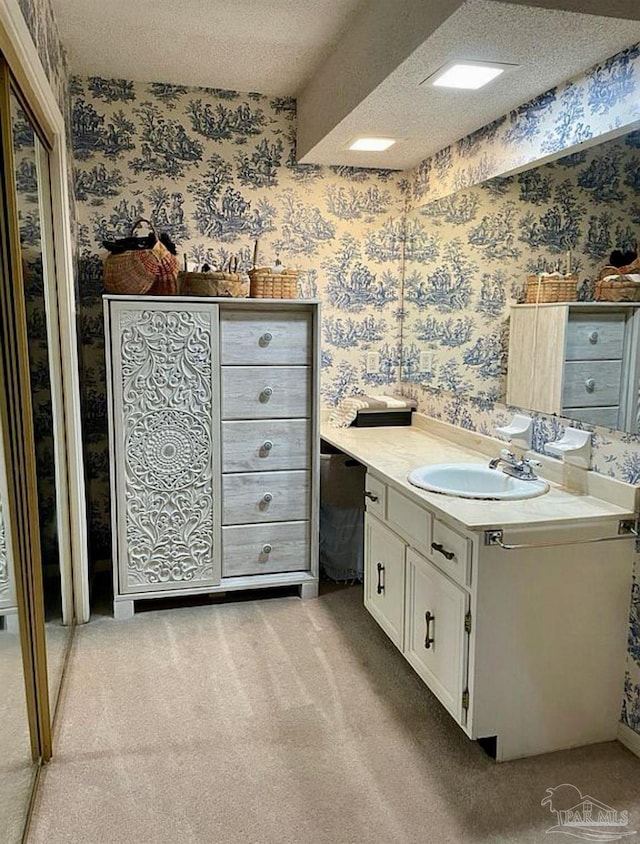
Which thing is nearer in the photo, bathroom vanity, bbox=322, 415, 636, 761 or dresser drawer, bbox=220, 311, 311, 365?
bathroom vanity, bbox=322, 415, 636, 761

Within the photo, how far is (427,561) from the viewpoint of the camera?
7.69 feet

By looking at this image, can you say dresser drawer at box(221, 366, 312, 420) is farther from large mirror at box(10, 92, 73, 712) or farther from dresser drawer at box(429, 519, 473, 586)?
dresser drawer at box(429, 519, 473, 586)

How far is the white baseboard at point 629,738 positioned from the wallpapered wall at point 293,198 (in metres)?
1.02

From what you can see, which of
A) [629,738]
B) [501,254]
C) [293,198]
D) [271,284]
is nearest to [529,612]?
[629,738]

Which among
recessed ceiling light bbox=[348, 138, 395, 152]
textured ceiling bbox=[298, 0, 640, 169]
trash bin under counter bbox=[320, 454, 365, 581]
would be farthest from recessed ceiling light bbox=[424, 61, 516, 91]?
trash bin under counter bbox=[320, 454, 365, 581]

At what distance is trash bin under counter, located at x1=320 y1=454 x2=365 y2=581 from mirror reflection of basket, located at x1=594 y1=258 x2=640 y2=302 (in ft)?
5.23

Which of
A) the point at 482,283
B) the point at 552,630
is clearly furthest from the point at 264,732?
the point at 482,283

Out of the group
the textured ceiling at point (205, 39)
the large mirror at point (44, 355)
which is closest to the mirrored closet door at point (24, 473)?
the large mirror at point (44, 355)

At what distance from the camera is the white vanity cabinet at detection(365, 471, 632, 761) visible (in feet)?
6.73

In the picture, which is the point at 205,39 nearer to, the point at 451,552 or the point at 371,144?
the point at 371,144

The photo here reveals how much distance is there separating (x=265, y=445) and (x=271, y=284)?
2.46ft

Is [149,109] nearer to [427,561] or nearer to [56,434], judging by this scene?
[56,434]

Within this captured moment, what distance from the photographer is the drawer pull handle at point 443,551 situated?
85.2 inches

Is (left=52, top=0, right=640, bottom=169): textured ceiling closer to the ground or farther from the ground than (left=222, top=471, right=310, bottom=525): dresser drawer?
farther from the ground
